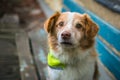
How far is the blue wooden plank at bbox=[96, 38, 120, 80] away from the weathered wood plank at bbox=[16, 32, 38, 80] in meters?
1.01

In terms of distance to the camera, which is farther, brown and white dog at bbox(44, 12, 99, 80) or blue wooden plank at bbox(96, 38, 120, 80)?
blue wooden plank at bbox(96, 38, 120, 80)

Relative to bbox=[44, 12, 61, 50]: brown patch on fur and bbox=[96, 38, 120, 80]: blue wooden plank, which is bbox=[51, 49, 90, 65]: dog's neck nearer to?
bbox=[44, 12, 61, 50]: brown patch on fur

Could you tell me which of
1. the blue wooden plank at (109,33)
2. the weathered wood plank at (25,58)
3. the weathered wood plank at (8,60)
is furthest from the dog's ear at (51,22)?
the weathered wood plank at (8,60)

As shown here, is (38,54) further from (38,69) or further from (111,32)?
(111,32)

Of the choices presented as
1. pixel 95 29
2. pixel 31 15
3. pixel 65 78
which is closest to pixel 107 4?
pixel 95 29

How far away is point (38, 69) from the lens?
450 centimetres

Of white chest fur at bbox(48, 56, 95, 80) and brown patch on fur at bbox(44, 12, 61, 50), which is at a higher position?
brown patch on fur at bbox(44, 12, 61, 50)

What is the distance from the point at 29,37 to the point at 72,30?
2.96 m

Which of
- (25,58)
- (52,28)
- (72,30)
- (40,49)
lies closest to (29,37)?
(40,49)

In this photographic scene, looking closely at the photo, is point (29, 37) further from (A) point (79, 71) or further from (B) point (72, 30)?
(B) point (72, 30)

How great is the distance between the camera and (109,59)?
402 cm

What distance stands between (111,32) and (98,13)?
71cm

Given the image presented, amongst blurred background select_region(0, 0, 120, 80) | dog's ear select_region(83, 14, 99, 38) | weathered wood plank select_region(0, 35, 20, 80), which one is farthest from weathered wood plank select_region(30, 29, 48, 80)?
dog's ear select_region(83, 14, 99, 38)

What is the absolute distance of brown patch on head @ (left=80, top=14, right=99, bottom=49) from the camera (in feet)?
10.3
